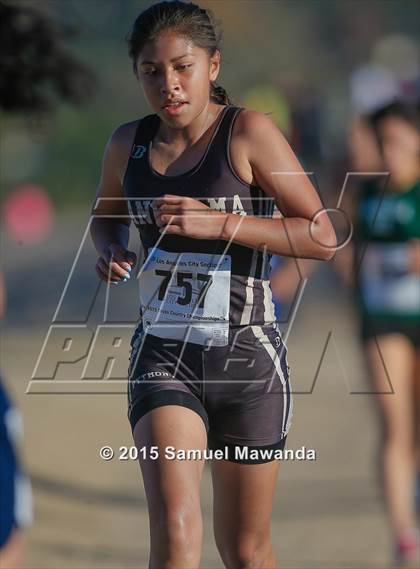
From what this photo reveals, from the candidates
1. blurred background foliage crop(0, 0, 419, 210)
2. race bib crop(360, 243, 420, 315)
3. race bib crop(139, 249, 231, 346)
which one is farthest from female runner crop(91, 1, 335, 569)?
blurred background foliage crop(0, 0, 419, 210)

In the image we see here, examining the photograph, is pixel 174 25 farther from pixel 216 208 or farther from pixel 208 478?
pixel 208 478

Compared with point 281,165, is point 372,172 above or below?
below

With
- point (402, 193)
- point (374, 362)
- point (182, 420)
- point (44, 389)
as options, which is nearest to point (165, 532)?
point (182, 420)

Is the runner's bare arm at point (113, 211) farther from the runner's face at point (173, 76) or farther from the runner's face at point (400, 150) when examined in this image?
the runner's face at point (400, 150)

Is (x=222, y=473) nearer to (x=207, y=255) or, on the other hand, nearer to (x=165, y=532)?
(x=165, y=532)

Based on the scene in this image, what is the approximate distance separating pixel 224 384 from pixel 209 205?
0.55 m

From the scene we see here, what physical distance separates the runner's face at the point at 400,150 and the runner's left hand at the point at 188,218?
95.4 inches

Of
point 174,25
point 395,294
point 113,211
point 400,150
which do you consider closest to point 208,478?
point 395,294

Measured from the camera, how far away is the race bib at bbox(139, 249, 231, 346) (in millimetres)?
3457

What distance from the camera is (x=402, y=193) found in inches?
217

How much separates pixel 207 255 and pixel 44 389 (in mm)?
5474

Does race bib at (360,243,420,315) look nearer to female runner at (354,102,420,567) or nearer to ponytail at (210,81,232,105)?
female runner at (354,102,420,567)

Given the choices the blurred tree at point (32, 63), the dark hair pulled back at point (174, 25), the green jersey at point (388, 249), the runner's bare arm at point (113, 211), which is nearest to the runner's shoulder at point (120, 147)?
the runner's bare arm at point (113, 211)

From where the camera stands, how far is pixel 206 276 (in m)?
3.45
